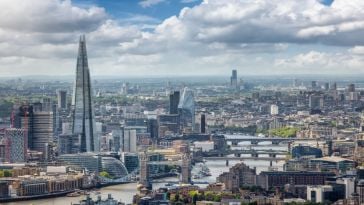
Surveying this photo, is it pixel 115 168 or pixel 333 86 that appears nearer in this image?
pixel 115 168

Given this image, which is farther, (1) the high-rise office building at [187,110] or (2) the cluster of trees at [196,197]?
(1) the high-rise office building at [187,110]

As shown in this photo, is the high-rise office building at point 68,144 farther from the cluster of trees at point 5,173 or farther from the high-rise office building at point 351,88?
the high-rise office building at point 351,88

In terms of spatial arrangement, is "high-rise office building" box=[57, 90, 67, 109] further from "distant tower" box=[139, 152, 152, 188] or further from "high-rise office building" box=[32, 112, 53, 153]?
"distant tower" box=[139, 152, 152, 188]

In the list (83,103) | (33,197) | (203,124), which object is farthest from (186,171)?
(203,124)

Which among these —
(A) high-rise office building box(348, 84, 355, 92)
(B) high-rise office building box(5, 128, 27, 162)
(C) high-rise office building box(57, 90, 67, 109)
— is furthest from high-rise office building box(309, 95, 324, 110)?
(B) high-rise office building box(5, 128, 27, 162)

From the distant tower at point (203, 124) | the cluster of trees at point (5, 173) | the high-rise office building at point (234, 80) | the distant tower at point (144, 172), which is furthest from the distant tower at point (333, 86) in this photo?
the cluster of trees at point (5, 173)

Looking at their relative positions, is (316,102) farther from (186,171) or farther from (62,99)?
(186,171)
